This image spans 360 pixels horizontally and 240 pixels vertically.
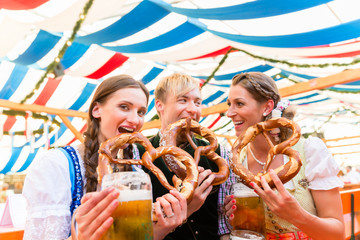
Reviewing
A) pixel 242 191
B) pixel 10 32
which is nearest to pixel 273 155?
pixel 242 191

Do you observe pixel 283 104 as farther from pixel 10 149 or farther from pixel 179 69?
pixel 10 149

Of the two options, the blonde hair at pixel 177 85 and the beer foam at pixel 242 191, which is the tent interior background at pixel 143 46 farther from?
the beer foam at pixel 242 191

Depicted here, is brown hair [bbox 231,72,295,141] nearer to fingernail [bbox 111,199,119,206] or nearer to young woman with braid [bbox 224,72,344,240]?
young woman with braid [bbox 224,72,344,240]

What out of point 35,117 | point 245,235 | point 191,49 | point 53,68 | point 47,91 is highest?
point 191,49

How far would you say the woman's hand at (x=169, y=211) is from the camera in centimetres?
85

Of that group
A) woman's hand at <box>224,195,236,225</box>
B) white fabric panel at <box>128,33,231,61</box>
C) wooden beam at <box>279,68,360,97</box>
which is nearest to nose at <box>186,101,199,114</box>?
woman's hand at <box>224,195,236,225</box>

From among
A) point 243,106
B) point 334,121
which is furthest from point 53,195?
point 334,121

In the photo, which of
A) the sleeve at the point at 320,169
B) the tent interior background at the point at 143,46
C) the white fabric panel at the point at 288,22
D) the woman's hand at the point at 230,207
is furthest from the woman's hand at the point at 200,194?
the white fabric panel at the point at 288,22

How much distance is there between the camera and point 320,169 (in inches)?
49.7

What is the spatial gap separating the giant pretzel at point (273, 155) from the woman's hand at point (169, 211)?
0.30m

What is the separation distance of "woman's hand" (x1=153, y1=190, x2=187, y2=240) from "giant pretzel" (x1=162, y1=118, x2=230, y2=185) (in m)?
0.21

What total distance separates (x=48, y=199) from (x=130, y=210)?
400 millimetres

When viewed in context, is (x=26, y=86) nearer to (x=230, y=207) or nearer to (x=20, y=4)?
(x=20, y=4)

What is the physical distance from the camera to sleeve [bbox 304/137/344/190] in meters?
1.25
